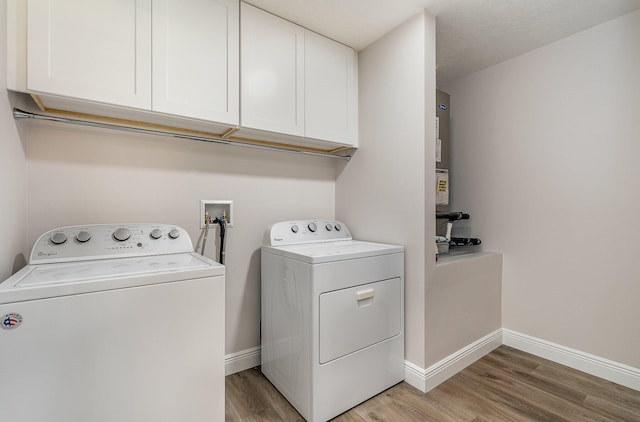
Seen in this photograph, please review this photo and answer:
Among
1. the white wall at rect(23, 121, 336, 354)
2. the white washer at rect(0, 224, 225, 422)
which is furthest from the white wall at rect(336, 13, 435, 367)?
the white washer at rect(0, 224, 225, 422)

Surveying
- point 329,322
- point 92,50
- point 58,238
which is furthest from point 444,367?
point 92,50

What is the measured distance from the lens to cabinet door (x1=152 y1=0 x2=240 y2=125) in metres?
1.44

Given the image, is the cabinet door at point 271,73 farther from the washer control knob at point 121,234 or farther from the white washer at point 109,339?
the white washer at point 109,339

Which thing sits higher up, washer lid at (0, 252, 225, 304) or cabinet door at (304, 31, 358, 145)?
cabinet door at (304, 31, 358, 145)

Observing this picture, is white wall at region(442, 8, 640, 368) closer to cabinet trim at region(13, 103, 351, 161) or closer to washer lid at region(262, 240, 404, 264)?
washer lid at region(262, 240, 404, 264)

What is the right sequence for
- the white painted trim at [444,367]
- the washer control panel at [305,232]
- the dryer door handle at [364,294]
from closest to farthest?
1. the dryer door handle at [364,294]
2. the white painted trim at [444,367]
3. the washer control panel at [305,232]

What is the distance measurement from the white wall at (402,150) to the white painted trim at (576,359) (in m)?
1.07

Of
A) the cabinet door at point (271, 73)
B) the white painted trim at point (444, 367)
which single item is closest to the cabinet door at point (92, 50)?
the cabinet door at point (271, 73)

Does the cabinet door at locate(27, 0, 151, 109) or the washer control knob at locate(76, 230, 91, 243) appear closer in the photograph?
the cabinet door at locate(27, 0, 151, 109)

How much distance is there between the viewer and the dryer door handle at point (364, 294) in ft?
5.36

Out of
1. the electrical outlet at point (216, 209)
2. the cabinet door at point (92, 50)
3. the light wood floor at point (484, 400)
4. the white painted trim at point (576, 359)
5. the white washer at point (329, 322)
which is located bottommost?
the light wood floor at point (484, 400)

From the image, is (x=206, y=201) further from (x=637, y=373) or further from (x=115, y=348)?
(x=637, y=373)

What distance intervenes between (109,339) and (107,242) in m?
0.60

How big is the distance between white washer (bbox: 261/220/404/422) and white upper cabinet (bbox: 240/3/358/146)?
706mm
